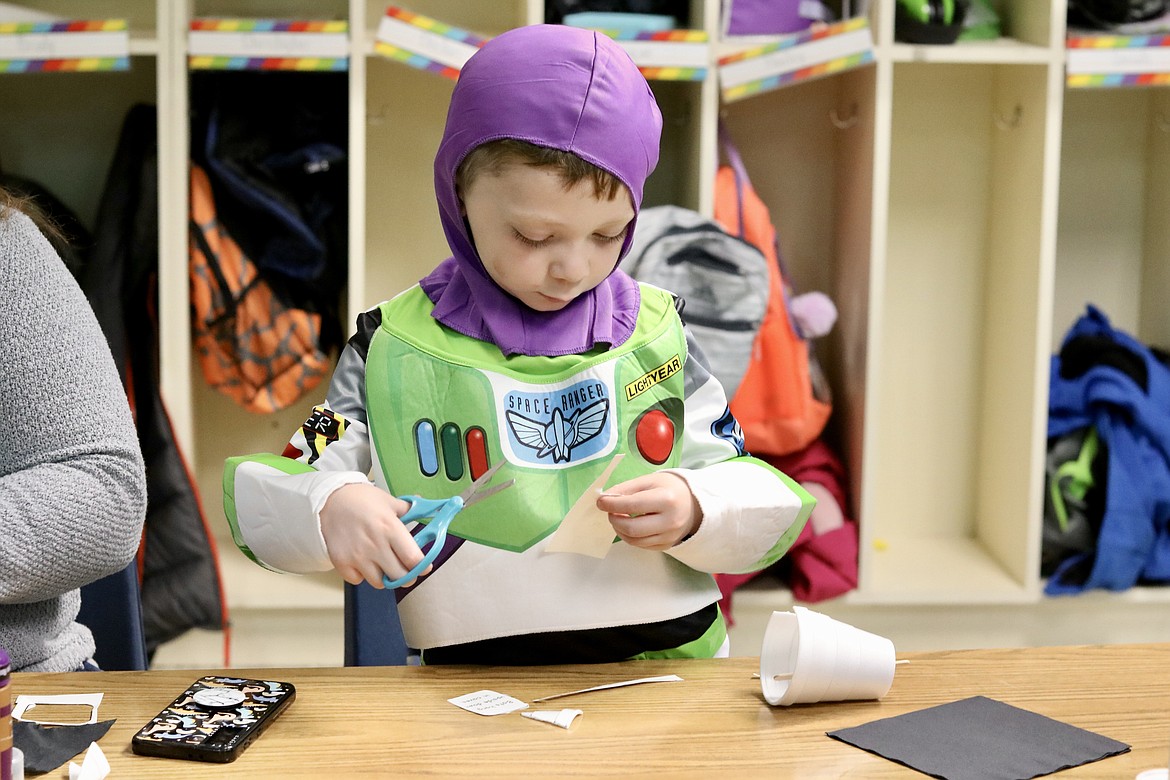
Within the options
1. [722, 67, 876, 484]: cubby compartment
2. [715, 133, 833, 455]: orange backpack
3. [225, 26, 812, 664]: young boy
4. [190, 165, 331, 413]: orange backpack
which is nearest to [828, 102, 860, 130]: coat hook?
[722, 67, 876, 484]: cubby compartment

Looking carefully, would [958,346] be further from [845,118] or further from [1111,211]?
[845,118]

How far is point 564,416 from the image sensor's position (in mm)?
1229

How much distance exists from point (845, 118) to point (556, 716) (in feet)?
6.49

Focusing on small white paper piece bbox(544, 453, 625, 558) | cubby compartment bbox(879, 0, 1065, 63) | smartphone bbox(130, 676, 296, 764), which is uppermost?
cubby compartment bbox(879, 0, 1065, 63)

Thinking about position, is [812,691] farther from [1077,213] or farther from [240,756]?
[1077,213]

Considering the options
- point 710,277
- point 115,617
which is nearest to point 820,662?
point 115,617

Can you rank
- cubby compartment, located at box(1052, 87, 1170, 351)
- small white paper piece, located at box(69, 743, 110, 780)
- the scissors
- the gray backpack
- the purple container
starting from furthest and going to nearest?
cubby compartment, located at box(1052, 87, 1170, 351) → the purple container → the gray backpack → the scissors → small white paper piece, located at box(69, 743, 110, 780)

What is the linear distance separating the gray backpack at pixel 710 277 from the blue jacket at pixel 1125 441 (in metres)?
0.72

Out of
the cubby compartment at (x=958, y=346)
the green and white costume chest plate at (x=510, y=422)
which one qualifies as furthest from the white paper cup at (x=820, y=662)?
the cubby compartment at (x=958, y=346)

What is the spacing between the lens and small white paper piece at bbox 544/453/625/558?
1.09 meters

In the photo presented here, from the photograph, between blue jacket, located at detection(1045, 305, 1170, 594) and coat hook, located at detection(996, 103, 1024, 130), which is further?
coat hook, located at detection(996, 103, 1024, 130)

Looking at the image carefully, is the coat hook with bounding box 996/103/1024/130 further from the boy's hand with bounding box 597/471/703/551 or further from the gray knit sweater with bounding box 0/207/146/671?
the gray knit sweater with bounding box 0/207/146/671

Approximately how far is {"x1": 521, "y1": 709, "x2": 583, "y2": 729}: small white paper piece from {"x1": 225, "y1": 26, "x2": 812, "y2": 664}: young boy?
6.6 inches

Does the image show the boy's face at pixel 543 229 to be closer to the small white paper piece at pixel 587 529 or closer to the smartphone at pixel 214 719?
the small white paper piece at pixel 587 529
